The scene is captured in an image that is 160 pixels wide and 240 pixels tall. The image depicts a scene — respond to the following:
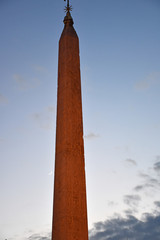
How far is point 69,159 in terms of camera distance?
9.32m

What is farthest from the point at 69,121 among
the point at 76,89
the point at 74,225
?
the point at 74,225

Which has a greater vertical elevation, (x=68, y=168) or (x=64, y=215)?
(x=68, y=168)

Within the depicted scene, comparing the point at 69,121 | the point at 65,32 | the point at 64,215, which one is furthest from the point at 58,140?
the point at 65,32

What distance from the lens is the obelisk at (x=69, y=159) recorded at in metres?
8.71

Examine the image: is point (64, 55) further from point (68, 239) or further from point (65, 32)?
point (68, 239)

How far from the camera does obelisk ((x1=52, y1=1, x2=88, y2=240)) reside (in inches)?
343

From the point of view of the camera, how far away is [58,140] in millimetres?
9812

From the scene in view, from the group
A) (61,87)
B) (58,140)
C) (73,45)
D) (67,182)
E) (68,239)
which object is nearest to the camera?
(68,239)

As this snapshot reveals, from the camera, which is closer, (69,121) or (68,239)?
(68,239)

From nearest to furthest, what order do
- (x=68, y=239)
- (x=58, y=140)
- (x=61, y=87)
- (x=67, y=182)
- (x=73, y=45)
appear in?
(x=68, y=239) < (x=67, y=182) < (x=58, y=140) < (x=61, y=87) < (x=73, y=45)

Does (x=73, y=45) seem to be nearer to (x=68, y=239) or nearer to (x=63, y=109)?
(x=63, y=109)

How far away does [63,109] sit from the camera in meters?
10.1

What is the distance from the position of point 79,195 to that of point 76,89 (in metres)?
3.35

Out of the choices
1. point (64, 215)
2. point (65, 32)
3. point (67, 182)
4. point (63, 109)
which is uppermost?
point (65, 32)
